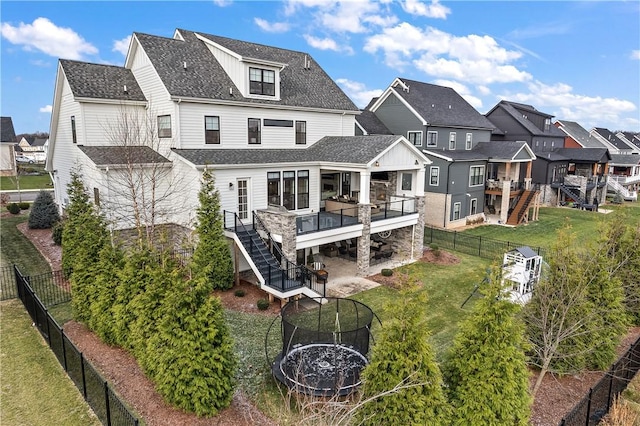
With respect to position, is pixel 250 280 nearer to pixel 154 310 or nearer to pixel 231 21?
pixel 154 310

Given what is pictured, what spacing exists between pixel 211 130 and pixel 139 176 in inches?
152

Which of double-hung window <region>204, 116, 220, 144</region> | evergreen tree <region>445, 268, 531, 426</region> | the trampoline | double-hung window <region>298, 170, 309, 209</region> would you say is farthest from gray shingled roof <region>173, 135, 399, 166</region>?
evergreen tree <region>445, 268, 531, 426</region>

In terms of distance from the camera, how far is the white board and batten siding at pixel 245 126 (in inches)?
715

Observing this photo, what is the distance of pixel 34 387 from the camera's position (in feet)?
32.0

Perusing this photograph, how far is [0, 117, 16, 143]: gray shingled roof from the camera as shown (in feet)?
149

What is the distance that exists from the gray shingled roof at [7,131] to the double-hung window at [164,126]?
127ft

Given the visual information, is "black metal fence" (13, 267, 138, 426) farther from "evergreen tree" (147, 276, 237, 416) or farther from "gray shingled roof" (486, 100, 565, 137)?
"gray shingled roof" (486, 100, 565, 137)

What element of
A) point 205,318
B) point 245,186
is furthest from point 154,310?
point 245,186

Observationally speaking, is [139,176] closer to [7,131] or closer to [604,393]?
[604,393]

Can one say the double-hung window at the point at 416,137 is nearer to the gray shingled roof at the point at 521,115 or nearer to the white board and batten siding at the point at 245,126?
the white board and batten siding at the point at 245,126

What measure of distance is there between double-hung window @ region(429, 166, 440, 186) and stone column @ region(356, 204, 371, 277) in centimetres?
1397

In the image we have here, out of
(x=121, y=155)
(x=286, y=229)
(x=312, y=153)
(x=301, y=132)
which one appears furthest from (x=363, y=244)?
(x=121, y=155)

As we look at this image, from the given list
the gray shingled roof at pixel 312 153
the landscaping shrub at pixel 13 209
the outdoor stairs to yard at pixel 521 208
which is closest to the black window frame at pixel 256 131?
the gray shingled roof at pixel 312 153

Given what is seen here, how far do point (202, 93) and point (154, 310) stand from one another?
38.7ft
